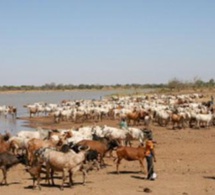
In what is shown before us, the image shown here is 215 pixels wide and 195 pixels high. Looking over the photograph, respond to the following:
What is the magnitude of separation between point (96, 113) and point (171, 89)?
5924cm

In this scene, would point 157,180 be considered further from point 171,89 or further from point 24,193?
point 171,89

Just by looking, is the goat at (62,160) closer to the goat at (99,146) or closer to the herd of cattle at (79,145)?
the herd of cattle at (79,145)

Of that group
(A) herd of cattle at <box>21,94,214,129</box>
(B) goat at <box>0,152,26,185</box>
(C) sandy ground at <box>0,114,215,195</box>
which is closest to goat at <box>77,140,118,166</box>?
(C) sandy ground at <box>0,114,215,195</box>

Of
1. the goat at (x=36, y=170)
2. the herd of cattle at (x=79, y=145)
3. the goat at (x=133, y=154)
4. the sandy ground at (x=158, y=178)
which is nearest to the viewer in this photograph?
the sandy ground at (x=158, y=178)

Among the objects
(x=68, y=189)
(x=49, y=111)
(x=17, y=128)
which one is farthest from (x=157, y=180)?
(x=49, y=111)

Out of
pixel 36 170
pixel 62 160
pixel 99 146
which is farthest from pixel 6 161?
pixel 99 146

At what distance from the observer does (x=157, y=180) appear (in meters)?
13.5

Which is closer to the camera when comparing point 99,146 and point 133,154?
point 133,154

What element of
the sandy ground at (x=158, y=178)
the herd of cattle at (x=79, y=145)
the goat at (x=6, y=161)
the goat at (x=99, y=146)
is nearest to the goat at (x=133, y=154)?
the herd of cattle at (x=79, y=145)

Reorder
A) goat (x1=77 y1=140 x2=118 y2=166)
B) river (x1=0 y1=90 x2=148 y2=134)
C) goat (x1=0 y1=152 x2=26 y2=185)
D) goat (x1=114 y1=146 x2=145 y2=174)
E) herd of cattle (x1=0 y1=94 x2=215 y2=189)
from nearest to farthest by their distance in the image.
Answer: herd of cattle (x1=0 y1=94 x2=215 y2=189)
goat (x1=0 y1=152 x2=26 y2=185)
goat (x1=114 y1=146 x2=145 y2=174)
goat (x1=77 y1=140 x2=118 y2=166)
river (x1=0 y1=90 x2=148 y2=134)

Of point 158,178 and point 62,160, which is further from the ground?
point 62,160

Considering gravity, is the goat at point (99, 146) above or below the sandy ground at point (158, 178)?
above

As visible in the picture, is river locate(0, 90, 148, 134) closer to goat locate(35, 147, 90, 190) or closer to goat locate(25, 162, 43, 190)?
goat locate(25, 162, 43, 190)

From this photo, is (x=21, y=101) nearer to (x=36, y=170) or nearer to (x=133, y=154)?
(x=133, y=154)
